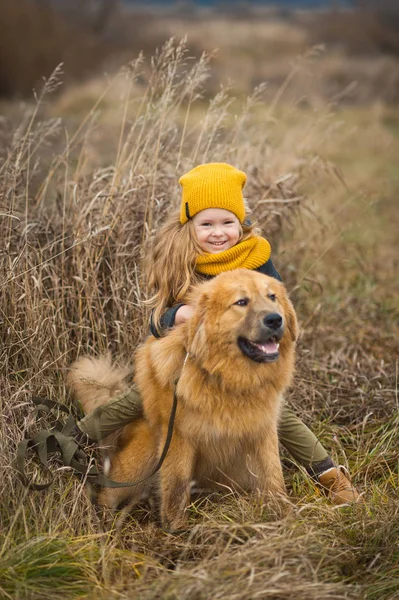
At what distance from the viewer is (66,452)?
2.92 metres

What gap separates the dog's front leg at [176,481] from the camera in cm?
289

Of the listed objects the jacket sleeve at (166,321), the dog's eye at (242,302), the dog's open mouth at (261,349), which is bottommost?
the jacket sleeve at (166,321)

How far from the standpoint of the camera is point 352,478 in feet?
10.9

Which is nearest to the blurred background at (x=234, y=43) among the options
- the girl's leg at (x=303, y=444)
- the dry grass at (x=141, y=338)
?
the dry grass at (x=141, y=338)

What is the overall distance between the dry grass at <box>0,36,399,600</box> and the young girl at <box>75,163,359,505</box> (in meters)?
0.32

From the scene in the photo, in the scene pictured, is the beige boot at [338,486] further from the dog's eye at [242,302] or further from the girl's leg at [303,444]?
the dog's eye at [242,302]

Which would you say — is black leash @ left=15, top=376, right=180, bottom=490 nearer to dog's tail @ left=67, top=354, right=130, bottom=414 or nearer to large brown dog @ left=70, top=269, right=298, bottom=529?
large brown dog @ left=70, top=269, right=298, bottom=529

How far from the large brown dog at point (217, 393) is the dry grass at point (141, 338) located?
0.18 meters

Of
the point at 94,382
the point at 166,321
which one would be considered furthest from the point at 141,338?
the point at 166,321

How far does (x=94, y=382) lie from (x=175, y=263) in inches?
30.9

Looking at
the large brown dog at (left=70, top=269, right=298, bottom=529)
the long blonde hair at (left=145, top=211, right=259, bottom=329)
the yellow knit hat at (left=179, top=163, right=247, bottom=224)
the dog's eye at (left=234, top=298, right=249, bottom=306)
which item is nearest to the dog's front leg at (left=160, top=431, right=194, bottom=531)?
the large brown dog at (left=70, top=269, right=298, bottom=529)

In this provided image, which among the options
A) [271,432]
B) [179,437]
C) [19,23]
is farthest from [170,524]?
[19,23]

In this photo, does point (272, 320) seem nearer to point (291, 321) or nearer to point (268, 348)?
point (268, 348)

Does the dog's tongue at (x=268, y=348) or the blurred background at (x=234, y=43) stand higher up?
the dog's tongue at (x=268, y=348)
